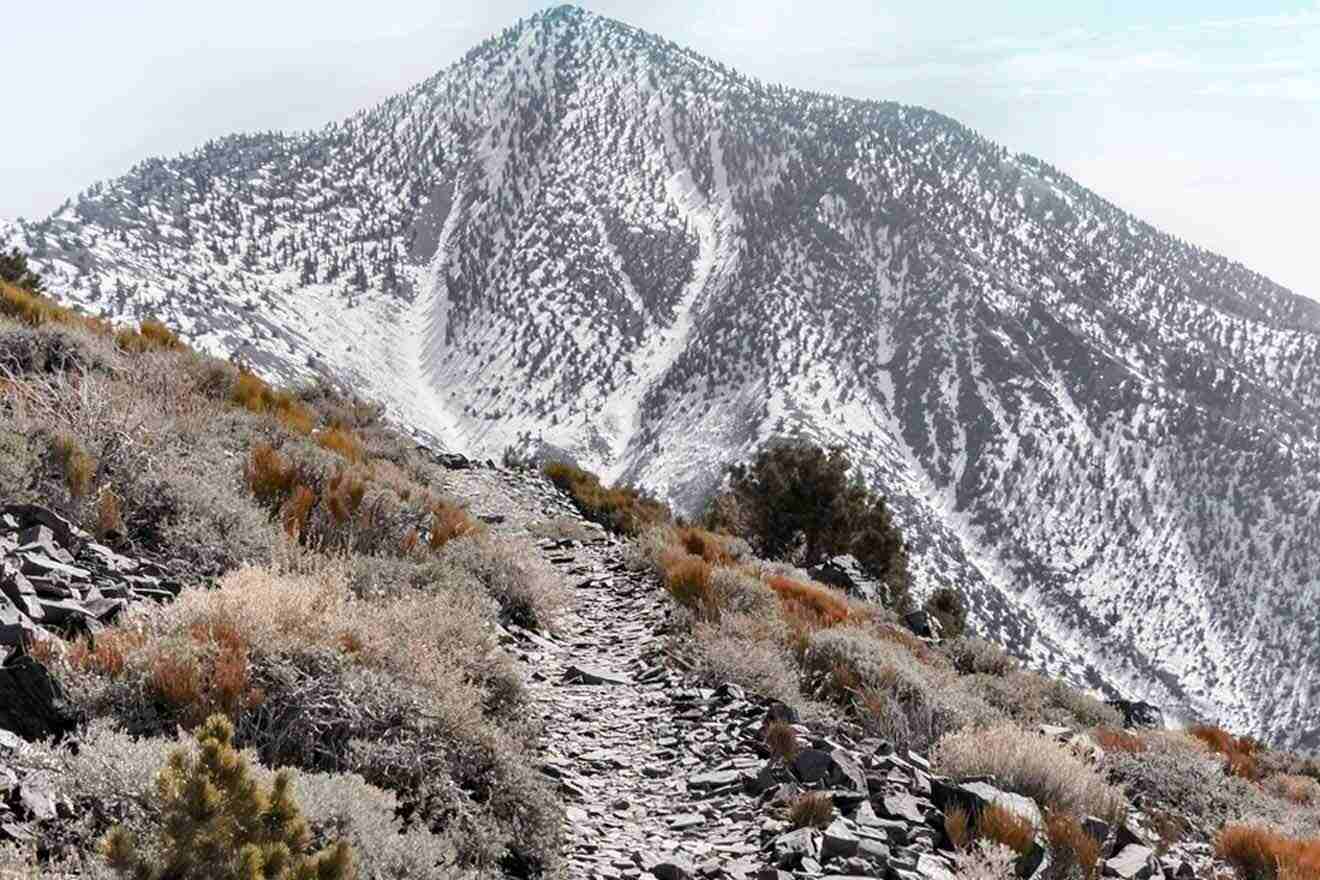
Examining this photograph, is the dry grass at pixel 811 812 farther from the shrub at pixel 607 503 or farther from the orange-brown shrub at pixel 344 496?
the shrub at pixel 607 503

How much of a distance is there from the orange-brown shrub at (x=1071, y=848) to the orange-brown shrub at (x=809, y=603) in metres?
5.22

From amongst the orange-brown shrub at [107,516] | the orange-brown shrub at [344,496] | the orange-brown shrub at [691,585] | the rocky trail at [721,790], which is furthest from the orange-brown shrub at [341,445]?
the orange-brown shrub at [107,516]

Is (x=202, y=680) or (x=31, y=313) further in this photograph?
(x=31, y=313)

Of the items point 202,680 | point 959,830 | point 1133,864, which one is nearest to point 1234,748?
point 1133,864

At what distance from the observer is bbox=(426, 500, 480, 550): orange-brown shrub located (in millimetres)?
11523

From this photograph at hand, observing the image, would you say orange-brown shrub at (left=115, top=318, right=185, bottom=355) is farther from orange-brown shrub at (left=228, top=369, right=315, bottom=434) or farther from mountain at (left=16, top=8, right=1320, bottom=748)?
mountain at (left=16, top=8, right=1320, bottom=748)

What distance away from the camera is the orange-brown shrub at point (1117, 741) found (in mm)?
11117

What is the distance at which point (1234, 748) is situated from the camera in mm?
14836

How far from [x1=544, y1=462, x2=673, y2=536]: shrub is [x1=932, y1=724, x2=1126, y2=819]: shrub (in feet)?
35.9

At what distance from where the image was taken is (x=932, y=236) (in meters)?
198

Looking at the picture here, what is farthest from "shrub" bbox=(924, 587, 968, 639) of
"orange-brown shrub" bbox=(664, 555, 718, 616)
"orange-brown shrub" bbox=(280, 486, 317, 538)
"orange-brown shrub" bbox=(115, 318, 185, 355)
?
"orange-brown shrub" bbox=(280, 486, 317, 538)

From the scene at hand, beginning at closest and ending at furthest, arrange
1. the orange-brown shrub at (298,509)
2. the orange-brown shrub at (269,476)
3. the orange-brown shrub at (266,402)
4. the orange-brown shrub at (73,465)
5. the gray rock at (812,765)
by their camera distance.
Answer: the gray rock at (812,765), the orange-brown shrub at (73,465), the orange-brown shrub at (298,509), the orange-brown shrub at (269,476), the orange-brown shrub at (266,402)

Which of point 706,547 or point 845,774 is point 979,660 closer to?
point 706,547

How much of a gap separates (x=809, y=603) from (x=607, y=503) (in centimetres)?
895
